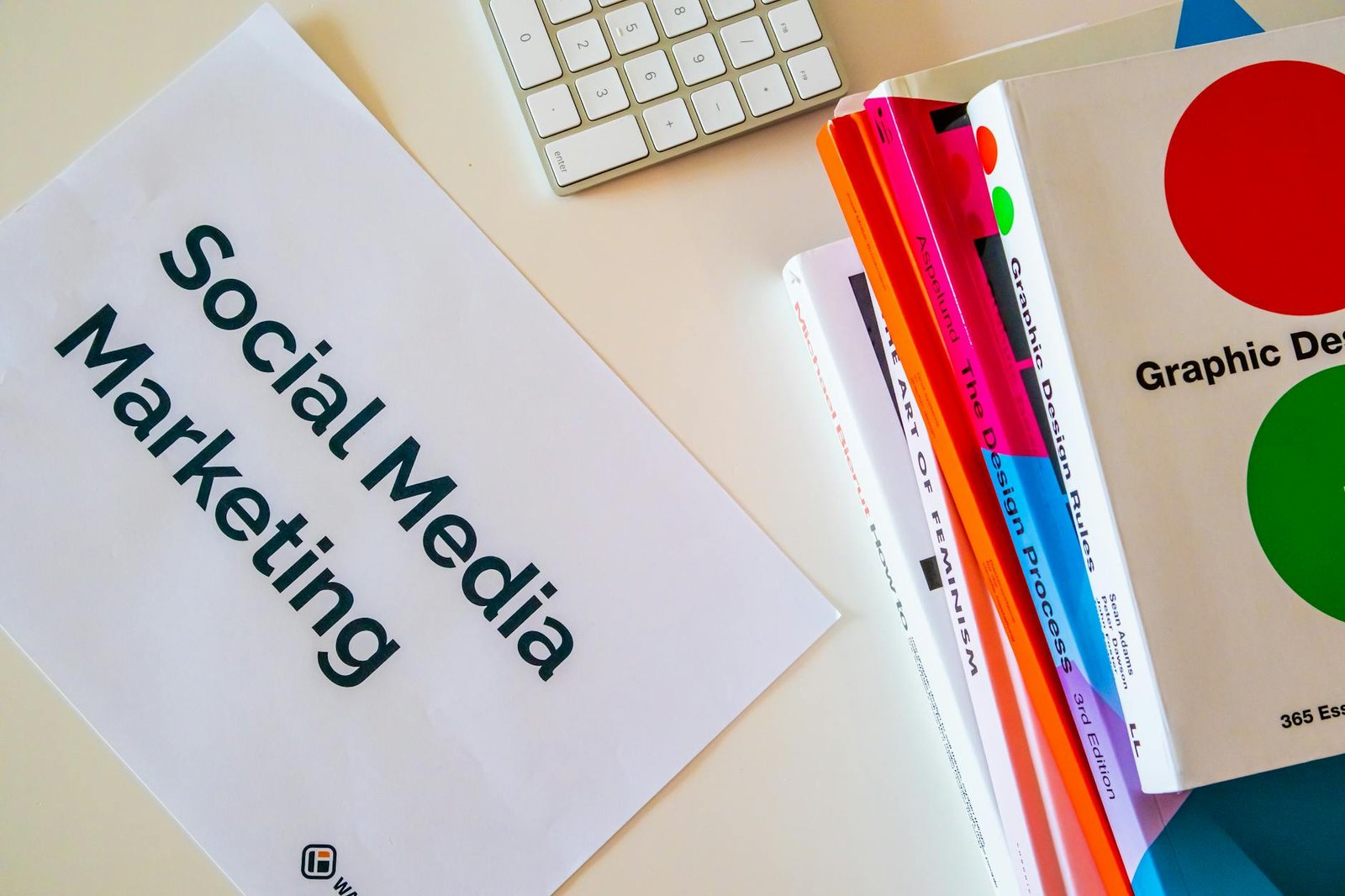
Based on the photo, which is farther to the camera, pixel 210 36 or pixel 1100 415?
pixel 210 36

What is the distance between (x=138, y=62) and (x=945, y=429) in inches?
15.9

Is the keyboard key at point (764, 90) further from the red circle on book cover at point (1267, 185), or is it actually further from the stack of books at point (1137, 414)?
the red circle on book cover at point (1267, 185)

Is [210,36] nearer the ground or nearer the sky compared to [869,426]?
nearer the sky

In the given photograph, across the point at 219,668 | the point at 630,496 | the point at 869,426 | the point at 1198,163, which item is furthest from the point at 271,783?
the point at 1198,163

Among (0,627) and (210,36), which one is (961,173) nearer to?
(210,36)

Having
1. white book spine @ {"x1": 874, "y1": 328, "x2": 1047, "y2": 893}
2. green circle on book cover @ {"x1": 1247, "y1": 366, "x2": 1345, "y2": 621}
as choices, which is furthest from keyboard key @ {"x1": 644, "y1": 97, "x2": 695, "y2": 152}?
green circle on book cover @ {"x1": 1247, "y1": 366, "x2": 1345, "y2": 621}

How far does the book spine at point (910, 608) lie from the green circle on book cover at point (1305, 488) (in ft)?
0.43

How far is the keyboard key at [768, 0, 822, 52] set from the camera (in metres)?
0.42

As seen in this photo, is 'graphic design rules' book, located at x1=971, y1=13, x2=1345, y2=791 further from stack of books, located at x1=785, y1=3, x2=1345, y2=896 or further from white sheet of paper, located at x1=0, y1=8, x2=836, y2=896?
white sheet of paper, located at x1=0, y1=8, x2=836, y2=896

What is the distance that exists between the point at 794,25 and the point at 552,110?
12 cm

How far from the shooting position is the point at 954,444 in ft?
1.17

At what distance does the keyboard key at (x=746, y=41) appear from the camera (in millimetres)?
414

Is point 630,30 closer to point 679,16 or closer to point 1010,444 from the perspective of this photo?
point 679,16

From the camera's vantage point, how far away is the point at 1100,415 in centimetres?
31
